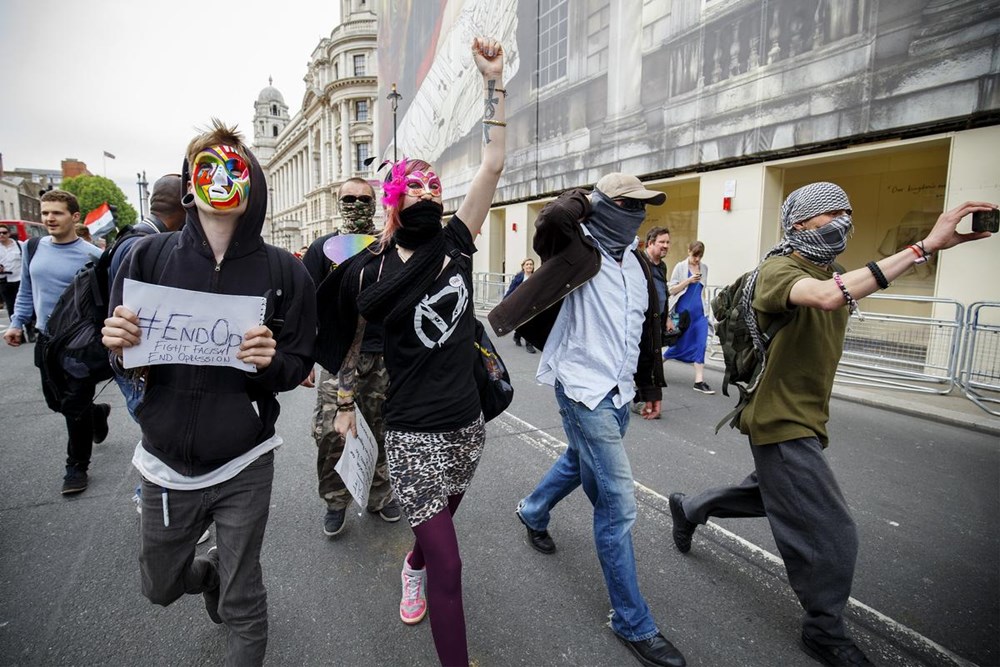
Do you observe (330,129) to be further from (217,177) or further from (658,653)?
(658,653)

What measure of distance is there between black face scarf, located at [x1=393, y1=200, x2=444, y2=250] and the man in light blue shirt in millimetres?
2978

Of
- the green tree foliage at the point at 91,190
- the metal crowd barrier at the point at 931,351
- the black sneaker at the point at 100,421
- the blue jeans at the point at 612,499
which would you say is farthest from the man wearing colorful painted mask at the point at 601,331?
the green tree foliage at the point at 91,190

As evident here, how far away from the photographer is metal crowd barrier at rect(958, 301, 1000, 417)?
6730 mm

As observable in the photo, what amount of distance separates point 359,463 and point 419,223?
1.11 meters

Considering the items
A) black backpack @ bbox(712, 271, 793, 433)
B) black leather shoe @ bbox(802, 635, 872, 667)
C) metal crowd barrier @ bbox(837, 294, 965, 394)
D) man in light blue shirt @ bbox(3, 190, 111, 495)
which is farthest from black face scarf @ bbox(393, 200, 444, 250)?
metal crowd barrier @ bbox(837, 294, 965, 394)

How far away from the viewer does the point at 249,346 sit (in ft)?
5.93

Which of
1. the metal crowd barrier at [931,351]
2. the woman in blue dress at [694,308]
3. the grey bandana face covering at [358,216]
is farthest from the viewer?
the woman in blue dress at [694,308]

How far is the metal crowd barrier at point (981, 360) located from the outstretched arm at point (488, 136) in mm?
7334

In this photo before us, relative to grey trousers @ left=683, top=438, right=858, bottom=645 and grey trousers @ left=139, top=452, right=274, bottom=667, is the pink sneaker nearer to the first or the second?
grey trousers @ left=139, top=452, right=274, bottom=667

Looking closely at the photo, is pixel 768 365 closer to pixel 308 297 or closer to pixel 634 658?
pixel 634 658

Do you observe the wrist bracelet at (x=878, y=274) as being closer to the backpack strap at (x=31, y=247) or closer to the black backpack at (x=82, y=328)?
the black backpack at (x=82, y=328)

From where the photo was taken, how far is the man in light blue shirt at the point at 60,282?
155 inches

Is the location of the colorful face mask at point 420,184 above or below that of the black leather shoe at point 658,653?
above

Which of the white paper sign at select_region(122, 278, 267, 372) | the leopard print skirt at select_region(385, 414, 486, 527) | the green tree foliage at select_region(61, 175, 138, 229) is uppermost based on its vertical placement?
the green tree foliage at select_region(61, 175, 138, 229)
